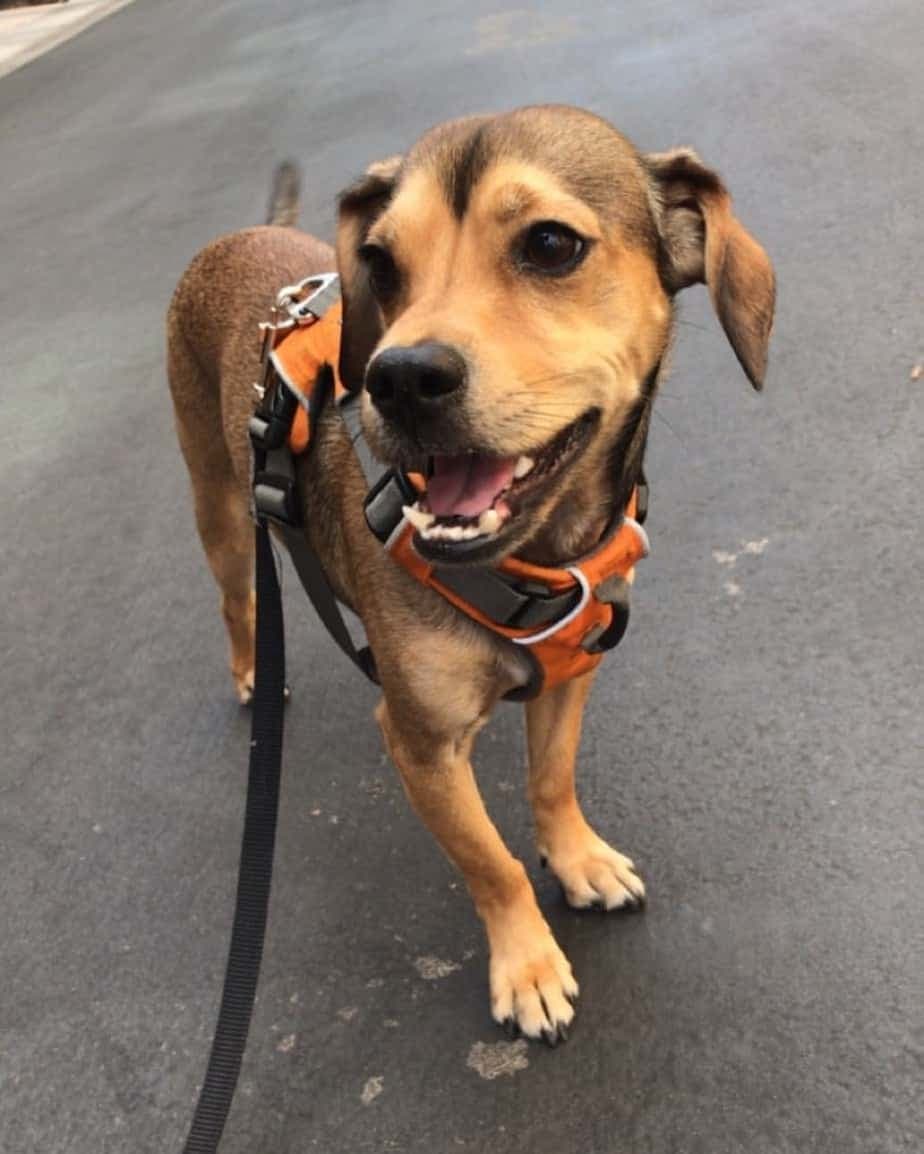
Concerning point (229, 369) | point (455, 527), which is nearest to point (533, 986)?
point (455, 527)

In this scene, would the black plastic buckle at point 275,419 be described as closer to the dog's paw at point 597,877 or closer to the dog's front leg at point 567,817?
the dog's front leg at point 567,817

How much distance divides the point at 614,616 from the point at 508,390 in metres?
0.82

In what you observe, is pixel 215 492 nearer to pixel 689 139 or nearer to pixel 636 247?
pixel 636 247

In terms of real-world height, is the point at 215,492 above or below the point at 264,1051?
above

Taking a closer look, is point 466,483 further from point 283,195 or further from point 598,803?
point 283,195

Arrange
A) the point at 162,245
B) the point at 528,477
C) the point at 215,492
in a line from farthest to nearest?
the point at 162,245
the point at 215,492
the point at 528,477

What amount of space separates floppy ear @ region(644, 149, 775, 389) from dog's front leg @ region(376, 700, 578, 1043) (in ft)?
3.62

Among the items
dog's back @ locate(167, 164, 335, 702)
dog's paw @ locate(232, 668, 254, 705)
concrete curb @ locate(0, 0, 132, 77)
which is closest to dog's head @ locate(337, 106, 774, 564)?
dog's back @ locate(167, 164, 335, 702)

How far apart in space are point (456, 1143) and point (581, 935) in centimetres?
66

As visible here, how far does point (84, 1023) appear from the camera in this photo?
337 cm

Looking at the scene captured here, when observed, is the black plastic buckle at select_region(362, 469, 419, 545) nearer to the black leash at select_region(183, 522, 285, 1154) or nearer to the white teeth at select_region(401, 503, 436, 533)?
the white teeth at select_region(401, 503, 436, 533)

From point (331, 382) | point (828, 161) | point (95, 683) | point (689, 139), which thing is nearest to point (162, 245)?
point (689, 139)

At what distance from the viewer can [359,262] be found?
9.87 feet

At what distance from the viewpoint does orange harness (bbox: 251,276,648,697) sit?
270cm
